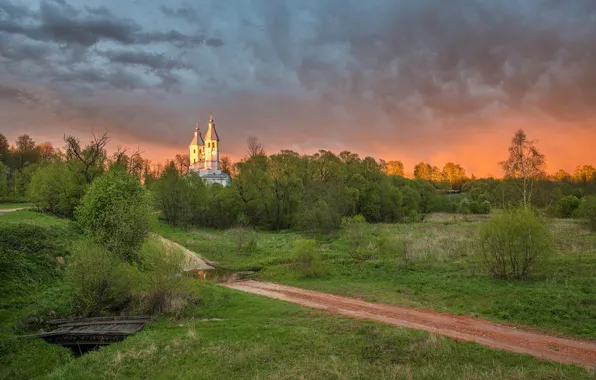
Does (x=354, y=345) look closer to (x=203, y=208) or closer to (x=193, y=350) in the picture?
(x=193, y=350)

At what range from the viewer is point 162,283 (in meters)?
22.8

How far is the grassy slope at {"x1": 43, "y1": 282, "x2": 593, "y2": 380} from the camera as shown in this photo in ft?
43.6

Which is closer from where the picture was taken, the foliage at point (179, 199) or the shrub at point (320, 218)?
the shrub at point (320, 218)

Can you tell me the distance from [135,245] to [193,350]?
14.7m

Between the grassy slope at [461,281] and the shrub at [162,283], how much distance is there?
977 centimetres

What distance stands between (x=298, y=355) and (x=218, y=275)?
817 inches

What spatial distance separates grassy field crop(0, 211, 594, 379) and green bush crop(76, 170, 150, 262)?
5299 mm

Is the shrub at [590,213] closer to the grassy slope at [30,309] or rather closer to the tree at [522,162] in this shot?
the tree at [522,162]

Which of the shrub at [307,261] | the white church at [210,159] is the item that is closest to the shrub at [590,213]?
the shrub at [307,261]

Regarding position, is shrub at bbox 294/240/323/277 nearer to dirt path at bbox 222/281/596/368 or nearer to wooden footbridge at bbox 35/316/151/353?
dirt path at bbox 222/281/596/368

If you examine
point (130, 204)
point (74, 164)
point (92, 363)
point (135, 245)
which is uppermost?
point (74, 164)

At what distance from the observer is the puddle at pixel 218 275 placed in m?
32.7

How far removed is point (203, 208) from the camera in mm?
69250

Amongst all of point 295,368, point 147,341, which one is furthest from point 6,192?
point 295,368
